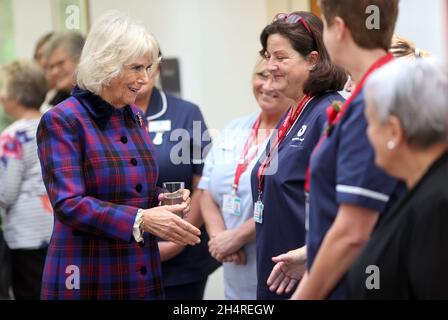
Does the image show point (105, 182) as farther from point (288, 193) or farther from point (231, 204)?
point (231, 204)

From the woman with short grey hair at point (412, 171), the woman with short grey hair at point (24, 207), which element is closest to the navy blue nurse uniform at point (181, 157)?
the woman with short grey hair at point (24, 207)

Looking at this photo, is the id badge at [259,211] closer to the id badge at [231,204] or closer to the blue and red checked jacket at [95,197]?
the blue and red checked jacket at [95,197]

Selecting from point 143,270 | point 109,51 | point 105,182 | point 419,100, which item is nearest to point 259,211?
point 143,270

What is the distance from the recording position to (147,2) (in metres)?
5.40

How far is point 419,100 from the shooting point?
5.71 ft

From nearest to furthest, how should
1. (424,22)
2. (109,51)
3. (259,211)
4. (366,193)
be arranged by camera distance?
(366,193), (109,51), (259,211), (424,22)

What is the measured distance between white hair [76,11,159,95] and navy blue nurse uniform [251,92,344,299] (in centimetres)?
62

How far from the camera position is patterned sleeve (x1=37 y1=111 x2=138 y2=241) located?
2.67 meters

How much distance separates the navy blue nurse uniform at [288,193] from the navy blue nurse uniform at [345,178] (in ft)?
1.90

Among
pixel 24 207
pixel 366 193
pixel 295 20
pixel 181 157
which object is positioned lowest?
pixel 24 207

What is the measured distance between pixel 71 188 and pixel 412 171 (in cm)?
131

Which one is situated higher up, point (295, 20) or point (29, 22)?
point (295, 20)

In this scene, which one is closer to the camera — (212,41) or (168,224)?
(168,224)

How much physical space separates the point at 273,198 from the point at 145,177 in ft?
1.57
